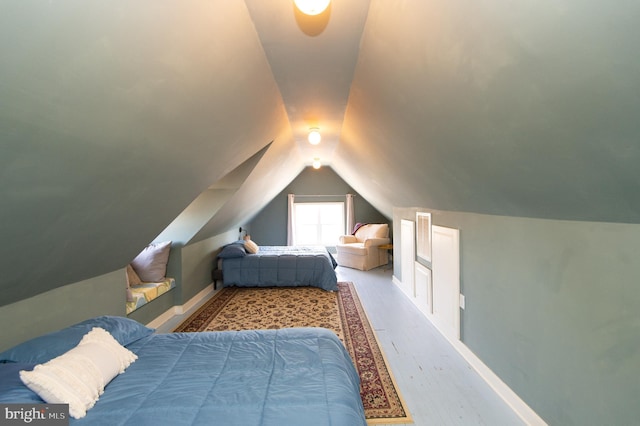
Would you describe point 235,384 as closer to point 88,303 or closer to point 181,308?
point 88,303

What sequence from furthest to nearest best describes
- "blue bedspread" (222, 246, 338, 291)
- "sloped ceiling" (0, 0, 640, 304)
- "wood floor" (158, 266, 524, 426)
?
"blue bedspread" (222, 246, 338, 291)
"wood floor" (158, 266, 524, 426)
"sloped ceiling" (0, 0, 640, 304)

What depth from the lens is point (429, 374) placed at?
2445mm

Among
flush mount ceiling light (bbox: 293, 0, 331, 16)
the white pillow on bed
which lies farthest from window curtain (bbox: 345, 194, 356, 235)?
flush mount ceiling light (bbox: 293, 0, 331, 16)

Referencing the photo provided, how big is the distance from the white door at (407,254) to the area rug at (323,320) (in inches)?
31.5

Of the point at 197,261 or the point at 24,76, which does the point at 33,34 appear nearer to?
the point at 24,76

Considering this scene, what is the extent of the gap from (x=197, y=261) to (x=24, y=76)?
3.82 m

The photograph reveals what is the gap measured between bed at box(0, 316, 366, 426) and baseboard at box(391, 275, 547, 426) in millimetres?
1204

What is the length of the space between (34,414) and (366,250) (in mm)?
5487

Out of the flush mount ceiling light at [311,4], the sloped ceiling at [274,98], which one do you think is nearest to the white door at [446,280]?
the sloped ceiling at [274,98]

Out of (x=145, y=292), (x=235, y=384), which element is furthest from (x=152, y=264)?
(x=235, y=384)

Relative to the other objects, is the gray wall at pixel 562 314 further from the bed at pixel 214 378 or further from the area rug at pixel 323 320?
the bed at pixel 214 378

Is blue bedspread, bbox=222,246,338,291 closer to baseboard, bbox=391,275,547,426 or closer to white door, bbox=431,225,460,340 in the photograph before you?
white door, bbox=431,225,460,340

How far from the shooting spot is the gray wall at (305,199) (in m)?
7.89

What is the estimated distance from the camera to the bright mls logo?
1153mm
